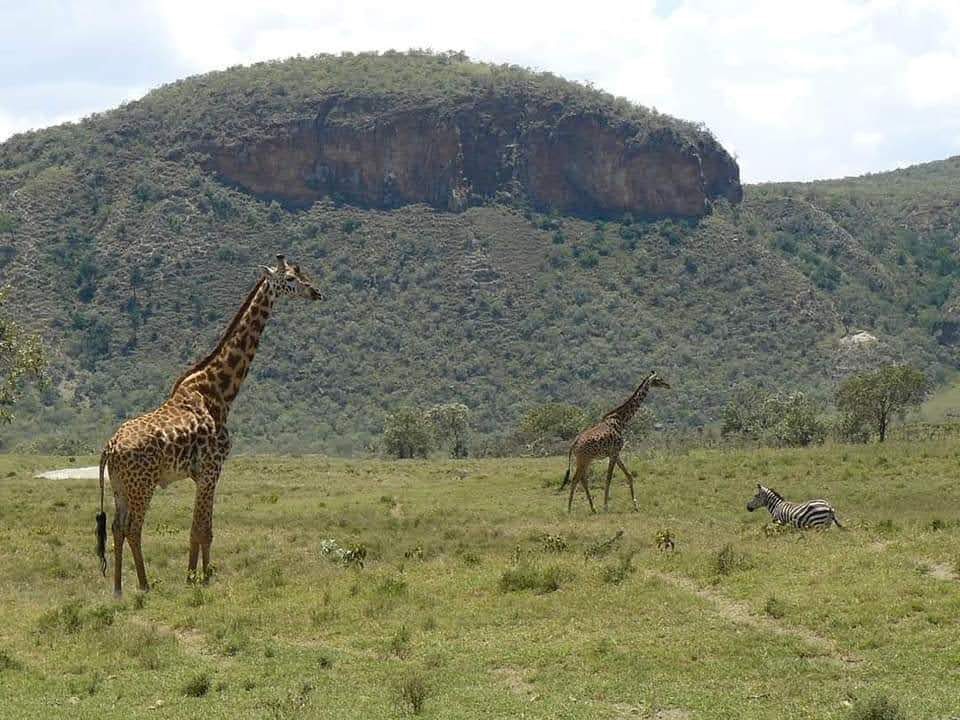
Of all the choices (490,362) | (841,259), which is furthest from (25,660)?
(841,259)

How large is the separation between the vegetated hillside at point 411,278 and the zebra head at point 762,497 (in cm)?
6702

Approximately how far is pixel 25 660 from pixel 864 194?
171 meters

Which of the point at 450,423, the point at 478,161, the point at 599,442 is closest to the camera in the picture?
the point at 599,442

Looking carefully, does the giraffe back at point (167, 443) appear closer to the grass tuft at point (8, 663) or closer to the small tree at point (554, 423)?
the grass tuft at point (8, 663)

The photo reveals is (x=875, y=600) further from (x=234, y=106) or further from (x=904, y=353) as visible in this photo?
(x=234, y=106)

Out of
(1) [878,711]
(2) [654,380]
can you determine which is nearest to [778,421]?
(2) [654,380]

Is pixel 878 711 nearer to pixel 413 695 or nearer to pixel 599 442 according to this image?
pixel 413 695

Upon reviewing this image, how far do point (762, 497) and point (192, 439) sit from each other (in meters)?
15.7

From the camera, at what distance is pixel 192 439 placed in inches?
746

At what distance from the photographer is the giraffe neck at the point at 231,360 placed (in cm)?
1981

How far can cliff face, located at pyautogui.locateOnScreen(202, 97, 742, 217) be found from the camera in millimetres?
145875

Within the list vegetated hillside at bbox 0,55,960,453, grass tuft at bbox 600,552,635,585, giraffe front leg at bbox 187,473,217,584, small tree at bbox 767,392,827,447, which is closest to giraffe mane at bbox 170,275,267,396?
giraffe front leg at bbox 187,473,217,584

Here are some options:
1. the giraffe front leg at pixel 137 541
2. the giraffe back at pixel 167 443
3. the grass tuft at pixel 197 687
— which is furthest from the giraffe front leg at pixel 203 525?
the grass tuft at pixel 197 687

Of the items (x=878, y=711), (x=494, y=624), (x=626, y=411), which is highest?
(x=626, y=411)
